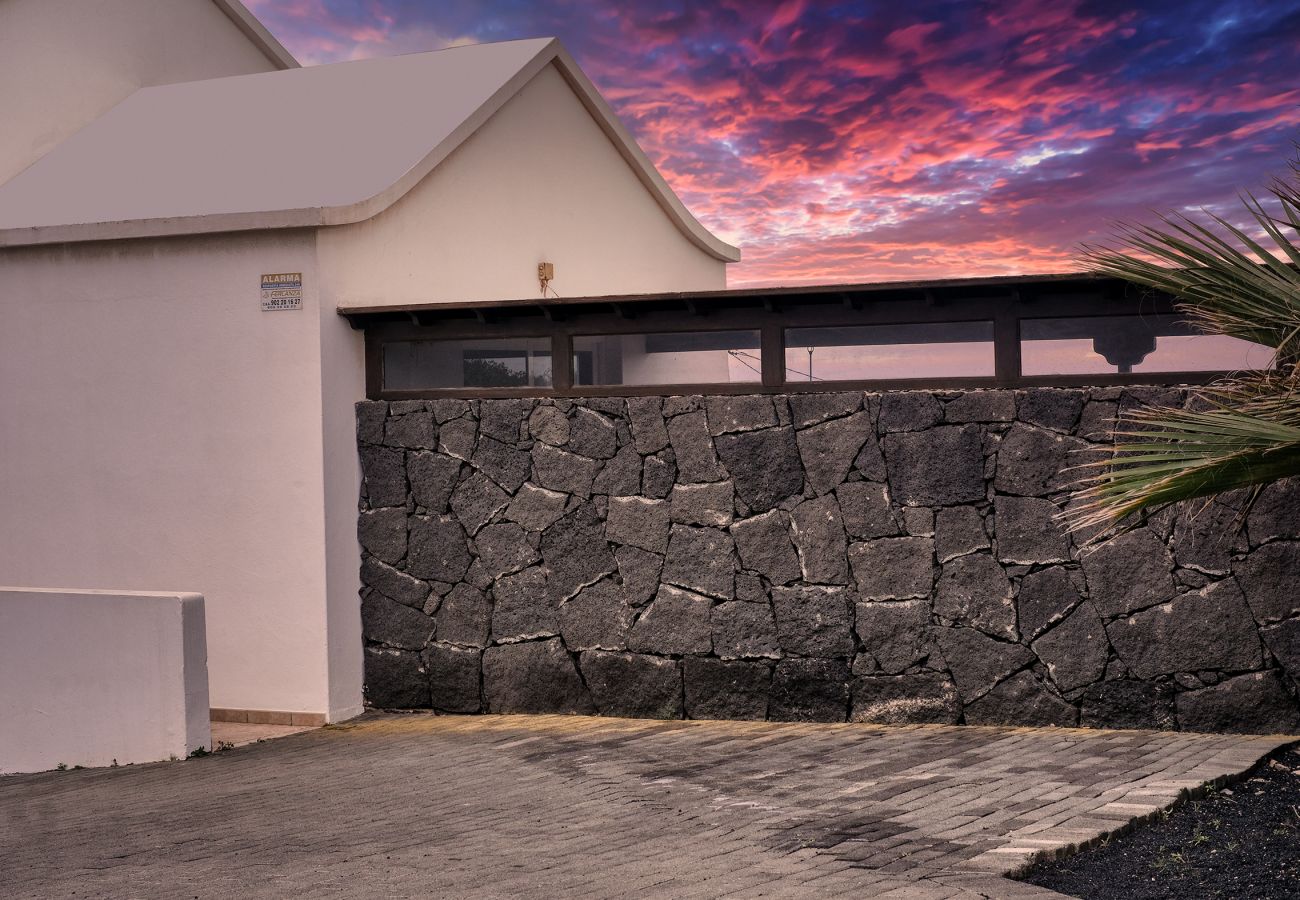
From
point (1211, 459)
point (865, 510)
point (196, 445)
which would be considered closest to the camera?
point (1211, 459)

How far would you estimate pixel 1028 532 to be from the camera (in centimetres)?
820

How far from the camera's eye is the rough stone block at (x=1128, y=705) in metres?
7.90

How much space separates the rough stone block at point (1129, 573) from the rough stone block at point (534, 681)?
3737mm

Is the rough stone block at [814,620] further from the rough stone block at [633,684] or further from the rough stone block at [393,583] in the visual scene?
A: the rough stone block at [393,583]

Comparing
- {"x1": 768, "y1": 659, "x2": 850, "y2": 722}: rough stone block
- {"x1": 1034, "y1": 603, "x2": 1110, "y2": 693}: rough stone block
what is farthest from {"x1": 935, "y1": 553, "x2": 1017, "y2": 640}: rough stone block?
{"x1": 768, "y1": 659, "x2": 850, "y2": 722}: rough stone block

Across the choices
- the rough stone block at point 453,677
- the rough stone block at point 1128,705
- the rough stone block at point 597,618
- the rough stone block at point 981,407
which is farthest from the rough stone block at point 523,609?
the rough stone block at point 1128,705

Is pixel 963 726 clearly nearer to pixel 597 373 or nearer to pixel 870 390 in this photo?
pixel 870 390

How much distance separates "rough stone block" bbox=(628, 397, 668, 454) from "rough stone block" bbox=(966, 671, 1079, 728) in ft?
9.45

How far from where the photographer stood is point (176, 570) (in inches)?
403

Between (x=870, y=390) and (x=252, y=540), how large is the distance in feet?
16.5

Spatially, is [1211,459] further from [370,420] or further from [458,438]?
[370,420]

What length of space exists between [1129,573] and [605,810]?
3.81 metres

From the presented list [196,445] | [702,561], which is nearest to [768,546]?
[702,561]

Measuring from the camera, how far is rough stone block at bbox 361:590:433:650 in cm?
984
